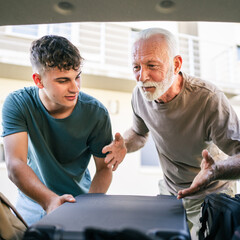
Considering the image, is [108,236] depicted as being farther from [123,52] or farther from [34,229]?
[123,52]

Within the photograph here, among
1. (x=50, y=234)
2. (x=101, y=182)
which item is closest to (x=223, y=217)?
(x=50, y=234)

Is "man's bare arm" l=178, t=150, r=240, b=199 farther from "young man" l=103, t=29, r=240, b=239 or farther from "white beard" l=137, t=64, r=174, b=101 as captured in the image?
"white beard" l=137, t=64, r=174, b=101

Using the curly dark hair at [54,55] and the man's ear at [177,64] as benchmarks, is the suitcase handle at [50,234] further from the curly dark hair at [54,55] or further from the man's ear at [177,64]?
the man's ear at [177,64]

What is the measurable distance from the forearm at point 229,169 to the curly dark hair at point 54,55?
74 cm

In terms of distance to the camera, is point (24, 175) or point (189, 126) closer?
point (24, 175)

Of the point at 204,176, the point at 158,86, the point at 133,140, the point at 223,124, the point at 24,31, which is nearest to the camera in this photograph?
the point at 204,176

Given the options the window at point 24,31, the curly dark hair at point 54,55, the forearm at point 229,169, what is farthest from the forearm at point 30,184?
the window at point 24,31

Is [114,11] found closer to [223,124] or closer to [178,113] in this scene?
[178,113]

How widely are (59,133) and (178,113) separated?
610mm

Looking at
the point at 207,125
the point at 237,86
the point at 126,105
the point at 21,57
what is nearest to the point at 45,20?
the point at 207,125

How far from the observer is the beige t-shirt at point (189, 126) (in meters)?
1.28

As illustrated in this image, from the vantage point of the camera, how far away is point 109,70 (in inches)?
190

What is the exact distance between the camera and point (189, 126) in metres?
1.40

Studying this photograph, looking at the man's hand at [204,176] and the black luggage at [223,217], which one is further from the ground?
the man's hand at [204,176]
